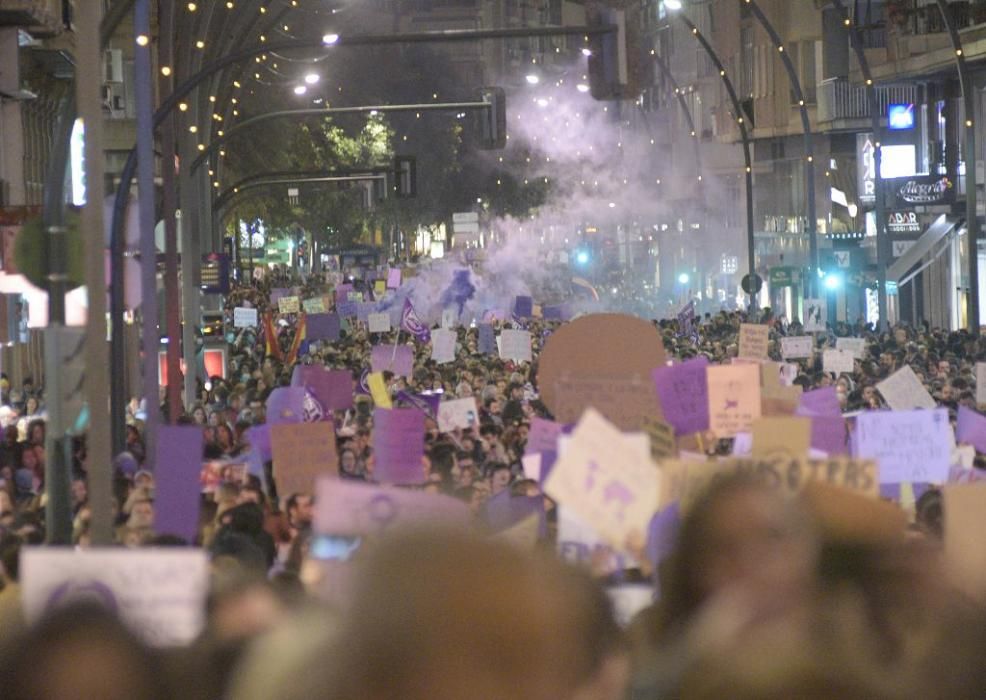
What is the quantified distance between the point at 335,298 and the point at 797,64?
20.5 metres

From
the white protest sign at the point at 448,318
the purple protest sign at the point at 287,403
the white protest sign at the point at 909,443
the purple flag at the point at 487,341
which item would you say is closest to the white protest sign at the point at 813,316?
the purple flag at the point at 487,341

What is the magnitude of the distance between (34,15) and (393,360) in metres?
6.78

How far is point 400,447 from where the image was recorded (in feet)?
43.3

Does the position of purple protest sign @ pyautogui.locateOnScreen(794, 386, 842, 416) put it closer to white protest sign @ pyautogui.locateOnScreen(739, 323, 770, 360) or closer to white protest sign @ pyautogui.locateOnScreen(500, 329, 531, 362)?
white protest sign @ pyautogui.locateOnScreen(739, 323, 770, 360)

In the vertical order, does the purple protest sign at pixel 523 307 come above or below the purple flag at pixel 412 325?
above

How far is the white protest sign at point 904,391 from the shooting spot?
50.1ft

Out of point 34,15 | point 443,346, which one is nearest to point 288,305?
point 443,346

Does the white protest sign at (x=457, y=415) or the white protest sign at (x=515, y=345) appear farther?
the white protest sign at (x=515, y=345)

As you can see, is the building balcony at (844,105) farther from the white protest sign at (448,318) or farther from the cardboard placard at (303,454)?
the cardboard placard at (303,454)

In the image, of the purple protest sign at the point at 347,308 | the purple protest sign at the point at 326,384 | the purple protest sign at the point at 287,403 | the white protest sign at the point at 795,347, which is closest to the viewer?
the purple protest sign at the point at 287,403

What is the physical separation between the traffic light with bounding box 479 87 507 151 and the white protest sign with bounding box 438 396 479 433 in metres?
9.37

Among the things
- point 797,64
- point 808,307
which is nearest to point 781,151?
point 797,64

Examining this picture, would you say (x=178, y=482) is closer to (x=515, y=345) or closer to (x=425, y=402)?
(x=425, y=402)

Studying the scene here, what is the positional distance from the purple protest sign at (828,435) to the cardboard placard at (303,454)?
123 inches
